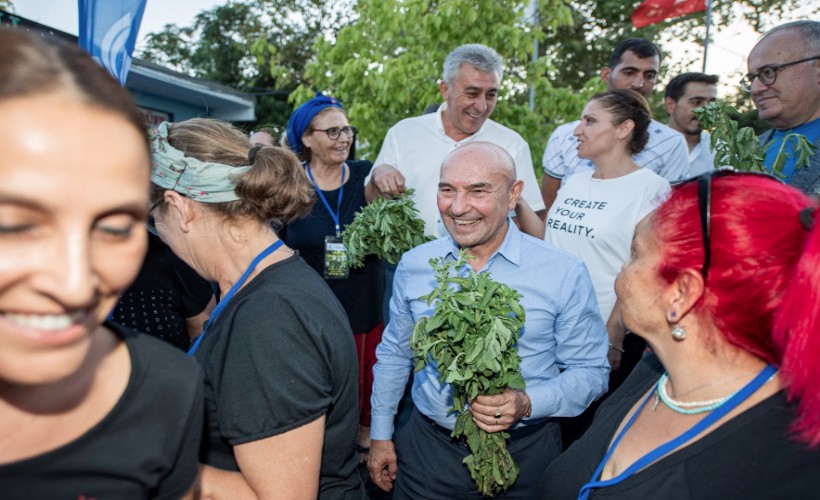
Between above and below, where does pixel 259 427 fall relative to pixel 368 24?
below

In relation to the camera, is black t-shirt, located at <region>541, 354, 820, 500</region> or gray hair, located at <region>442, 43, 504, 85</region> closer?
black t-shirt, located at <region>541, 354, 820, 500</region>

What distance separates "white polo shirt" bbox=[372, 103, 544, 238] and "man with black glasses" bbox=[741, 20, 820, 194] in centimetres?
179

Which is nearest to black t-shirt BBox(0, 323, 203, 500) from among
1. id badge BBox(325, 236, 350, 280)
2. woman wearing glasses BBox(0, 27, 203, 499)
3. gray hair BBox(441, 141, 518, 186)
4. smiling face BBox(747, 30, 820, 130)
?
woman wearing glasses BBox(0, 27, 203, 499)

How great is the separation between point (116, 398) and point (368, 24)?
858 cm

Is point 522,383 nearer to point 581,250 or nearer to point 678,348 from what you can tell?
point 678,348

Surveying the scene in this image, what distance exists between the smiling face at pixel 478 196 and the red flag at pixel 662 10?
9.73m

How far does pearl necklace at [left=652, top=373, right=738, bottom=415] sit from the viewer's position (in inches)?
71.7

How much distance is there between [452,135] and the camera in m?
5.20

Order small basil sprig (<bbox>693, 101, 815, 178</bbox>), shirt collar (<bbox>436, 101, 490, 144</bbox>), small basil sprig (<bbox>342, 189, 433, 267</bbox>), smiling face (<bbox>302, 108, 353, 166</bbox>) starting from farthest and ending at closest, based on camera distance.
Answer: smiling face (<bbox>302, 108, 353, 166</bbox>) → shirt collar (<bbox>436, 101, 490, 144</bbox>) → small basil sprig (<bbox>342, 189, 433, 267</bbox>) → small basil sprig (<bbox>693, 101, 815, 178</bbox>)

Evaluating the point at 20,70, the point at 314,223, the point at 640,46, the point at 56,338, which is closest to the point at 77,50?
the point at 20,70

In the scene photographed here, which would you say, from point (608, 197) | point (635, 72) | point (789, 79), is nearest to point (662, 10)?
point (635, 72)

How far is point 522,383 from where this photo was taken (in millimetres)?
2596

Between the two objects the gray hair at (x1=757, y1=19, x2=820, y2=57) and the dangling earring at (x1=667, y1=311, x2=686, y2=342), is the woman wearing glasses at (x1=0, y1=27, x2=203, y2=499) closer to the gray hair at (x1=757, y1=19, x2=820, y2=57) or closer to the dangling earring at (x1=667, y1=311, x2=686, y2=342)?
the dangling earring at (x1=667, y1=311, x2=686, y2=342)

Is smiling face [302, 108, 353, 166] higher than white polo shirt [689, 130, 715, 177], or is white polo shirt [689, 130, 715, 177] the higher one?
smiling face [302, 108, 353, 166]
